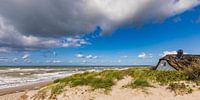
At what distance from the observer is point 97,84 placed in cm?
1852

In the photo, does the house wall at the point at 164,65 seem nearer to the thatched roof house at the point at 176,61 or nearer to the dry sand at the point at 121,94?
the thatched roof house at the point at 176,61

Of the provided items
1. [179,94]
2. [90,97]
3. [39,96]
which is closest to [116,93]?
[90,97]

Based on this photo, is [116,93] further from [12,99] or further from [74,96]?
[12,99]

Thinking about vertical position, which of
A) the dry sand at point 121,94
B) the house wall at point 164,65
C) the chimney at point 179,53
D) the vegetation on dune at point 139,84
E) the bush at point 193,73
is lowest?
the dry sand at point 121,94

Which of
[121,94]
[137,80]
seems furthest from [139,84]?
[121,94]

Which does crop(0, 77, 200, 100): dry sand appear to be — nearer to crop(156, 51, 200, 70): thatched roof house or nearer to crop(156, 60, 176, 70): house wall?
crop(156, 51, 200, 70): thatched roof house

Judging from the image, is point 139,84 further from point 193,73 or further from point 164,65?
point 164,65

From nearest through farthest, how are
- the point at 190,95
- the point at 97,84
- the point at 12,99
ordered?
the point at 190,95 → the point at 97,84 → the point at 12,99

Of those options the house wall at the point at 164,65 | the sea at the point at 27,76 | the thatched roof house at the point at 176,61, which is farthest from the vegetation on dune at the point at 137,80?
the sea at the point at 27,76

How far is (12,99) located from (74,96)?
7922 mm

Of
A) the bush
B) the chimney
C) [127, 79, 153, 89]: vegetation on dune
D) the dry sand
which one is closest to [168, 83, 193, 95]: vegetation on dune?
the dry sand

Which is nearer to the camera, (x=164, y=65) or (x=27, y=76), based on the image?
(x=164, y=65)

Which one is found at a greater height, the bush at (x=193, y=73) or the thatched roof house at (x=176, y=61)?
the thatched roof house at (x=176, y=61)

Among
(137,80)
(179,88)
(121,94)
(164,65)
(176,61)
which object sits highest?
(176,61)
